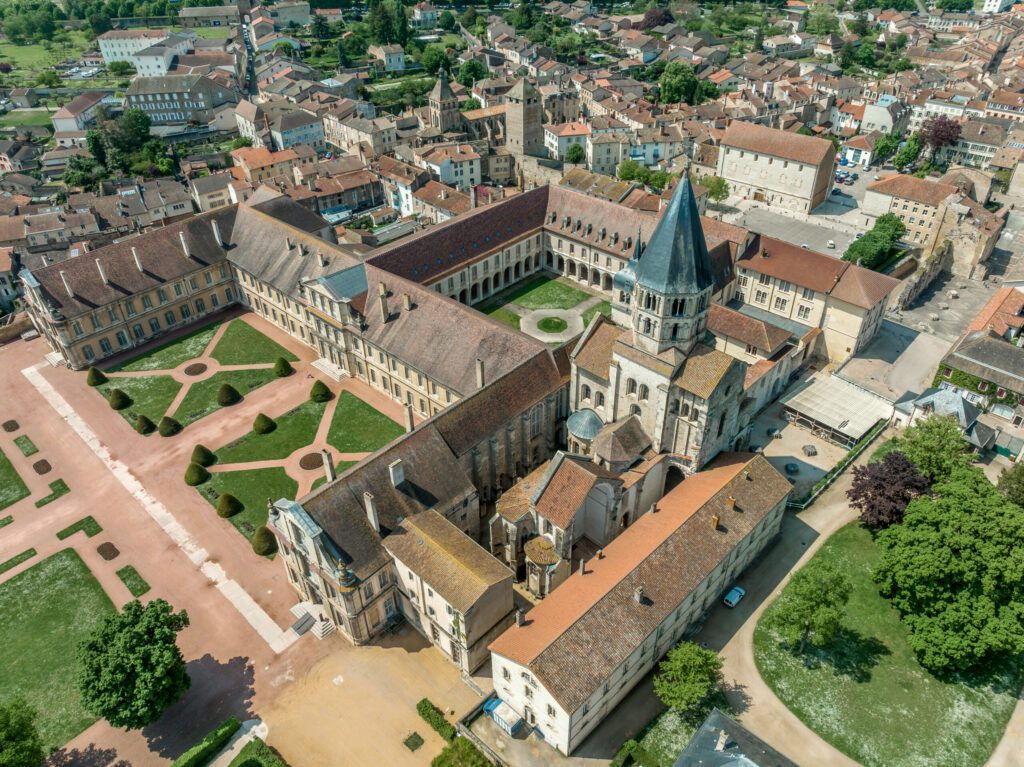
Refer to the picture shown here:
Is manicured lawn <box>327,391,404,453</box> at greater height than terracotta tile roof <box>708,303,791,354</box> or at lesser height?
lesser

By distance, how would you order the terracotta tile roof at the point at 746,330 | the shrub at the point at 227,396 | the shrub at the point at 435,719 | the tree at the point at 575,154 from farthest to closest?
1. the tree at the point at 575,154
2. the shrub at the point at 227,396
3. the terracotta tile roof at the point at 746,330
4. the shrub at the point at 435,719

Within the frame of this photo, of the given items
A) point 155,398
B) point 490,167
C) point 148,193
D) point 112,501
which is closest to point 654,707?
point 112,501

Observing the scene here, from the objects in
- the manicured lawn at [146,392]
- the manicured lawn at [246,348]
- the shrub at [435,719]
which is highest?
the shrub at [435,719]

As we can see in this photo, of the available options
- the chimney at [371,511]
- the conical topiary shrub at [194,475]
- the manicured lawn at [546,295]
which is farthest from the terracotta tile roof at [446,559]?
the manicured lawn at [546,295]

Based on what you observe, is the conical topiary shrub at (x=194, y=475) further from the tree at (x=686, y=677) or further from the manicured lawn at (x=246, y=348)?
the tree at (x=686, y=677)

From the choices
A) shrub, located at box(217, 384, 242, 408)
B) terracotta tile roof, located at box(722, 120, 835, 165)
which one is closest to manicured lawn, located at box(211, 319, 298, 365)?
A: shrub, located at box(217, 384, 242, 408)

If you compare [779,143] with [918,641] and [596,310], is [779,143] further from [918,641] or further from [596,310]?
[918,641]

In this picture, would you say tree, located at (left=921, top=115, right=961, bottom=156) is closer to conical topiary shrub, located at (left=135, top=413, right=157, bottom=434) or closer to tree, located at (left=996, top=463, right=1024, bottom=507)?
tree, located at (left=996, top=463, right=1024, bottom=507)
